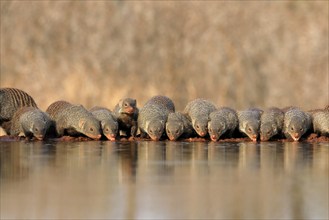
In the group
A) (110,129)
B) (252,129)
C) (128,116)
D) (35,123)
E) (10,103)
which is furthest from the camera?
(10,103)

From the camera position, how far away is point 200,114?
15008mm

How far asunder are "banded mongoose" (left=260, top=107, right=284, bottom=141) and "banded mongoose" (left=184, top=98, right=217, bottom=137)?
931mm

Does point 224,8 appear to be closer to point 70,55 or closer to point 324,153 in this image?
point 70,55

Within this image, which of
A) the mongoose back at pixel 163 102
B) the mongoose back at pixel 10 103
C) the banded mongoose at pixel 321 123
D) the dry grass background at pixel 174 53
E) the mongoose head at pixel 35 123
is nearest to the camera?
the mongoose head at pixel 35 123

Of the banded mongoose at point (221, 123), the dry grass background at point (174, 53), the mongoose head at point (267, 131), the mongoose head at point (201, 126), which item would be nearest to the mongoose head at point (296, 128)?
the mongoose head at point (267, 131)

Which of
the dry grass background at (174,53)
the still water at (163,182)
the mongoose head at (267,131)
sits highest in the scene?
the dry grass background at (174,53)

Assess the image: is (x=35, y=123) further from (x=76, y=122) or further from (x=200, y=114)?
(x=200, y=114)

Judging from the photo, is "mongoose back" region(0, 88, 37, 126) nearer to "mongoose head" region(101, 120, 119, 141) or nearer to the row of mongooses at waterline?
the row of mongooses at waterline

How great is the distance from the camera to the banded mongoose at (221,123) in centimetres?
1454

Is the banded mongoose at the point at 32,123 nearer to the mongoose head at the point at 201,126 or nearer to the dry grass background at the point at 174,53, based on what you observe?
the mongoose head at the point at 201,126

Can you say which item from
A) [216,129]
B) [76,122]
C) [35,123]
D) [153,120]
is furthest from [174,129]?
[35,123]

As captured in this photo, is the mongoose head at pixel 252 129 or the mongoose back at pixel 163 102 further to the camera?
the mongoose back at pixel 163 102

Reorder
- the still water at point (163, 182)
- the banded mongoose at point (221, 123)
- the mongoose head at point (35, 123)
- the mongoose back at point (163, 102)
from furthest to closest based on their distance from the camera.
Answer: the mongoose back at point (163, 102) < the banded mongoose at point (221, 123) < the mongoose head at point (35, 123) < the still water at point (163, 182)

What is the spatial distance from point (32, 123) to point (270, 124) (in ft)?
12.8
